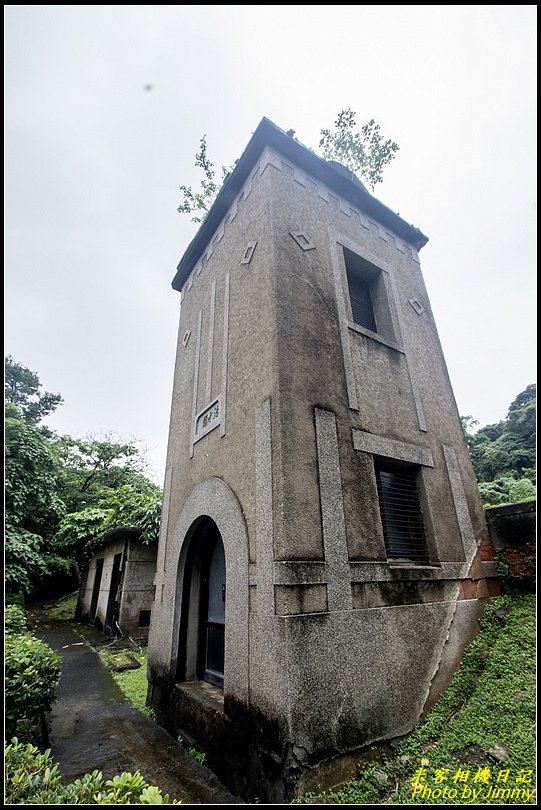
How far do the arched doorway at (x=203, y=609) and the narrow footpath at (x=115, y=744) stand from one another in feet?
2.66

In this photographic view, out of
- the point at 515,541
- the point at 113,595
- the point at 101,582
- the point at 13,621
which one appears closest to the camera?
the point at 515,541

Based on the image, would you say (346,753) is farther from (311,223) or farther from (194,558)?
(311,223)

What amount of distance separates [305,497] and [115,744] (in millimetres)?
4048

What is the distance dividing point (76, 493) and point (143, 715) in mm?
19025

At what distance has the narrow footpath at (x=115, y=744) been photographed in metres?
3.69

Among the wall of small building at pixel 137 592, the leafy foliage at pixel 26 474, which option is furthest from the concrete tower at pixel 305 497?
the leafy foliage at pixel 26 474

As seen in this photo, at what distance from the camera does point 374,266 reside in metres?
6.83

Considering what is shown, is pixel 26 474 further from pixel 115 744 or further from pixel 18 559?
pixel 115 744

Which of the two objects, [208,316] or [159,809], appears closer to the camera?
[159,809]

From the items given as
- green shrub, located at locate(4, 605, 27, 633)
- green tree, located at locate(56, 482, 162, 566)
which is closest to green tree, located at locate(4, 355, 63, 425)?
green tree, located at locate(56, 482, 162, 566)

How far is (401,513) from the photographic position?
516 cm

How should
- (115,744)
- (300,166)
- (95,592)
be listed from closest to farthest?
(115,744)
(300,166)
(95,592)

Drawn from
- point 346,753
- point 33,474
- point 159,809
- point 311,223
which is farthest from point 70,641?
point 311,223

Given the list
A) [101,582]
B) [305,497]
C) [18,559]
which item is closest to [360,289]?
[305,497]
